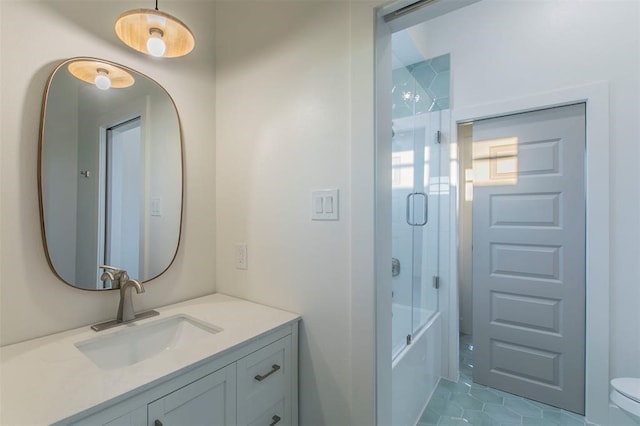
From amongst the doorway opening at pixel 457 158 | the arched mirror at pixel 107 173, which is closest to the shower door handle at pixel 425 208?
the doorway opening at pixel 457 158

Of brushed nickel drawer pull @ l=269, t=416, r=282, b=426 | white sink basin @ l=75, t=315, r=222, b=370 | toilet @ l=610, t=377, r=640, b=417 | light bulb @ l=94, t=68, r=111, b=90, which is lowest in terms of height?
toilet @ l=610, t=377, r=640, b=417

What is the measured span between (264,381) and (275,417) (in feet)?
0.59

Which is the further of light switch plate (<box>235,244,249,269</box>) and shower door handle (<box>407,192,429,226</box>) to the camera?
shower door handle (<box>407,192,429,226</box>)

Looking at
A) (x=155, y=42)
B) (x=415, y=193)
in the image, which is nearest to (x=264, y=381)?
(x=155, y=42)

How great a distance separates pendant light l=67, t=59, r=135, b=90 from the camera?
1.11 meters

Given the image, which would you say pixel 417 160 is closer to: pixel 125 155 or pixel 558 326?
pixel 558 326

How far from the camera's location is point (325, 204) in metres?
1.18

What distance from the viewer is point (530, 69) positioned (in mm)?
2014

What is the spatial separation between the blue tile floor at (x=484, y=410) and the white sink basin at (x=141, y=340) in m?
1.57

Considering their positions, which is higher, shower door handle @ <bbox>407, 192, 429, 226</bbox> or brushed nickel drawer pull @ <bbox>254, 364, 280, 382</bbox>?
shower door handle @ <bbox>407, 192, 429, 226</bbox>

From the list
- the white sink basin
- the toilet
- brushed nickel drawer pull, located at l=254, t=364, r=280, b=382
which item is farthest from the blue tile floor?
the white sink basin

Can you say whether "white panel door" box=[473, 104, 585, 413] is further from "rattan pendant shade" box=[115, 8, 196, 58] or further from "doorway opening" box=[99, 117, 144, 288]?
"doorway opening" box=[99, 117, 144, 288]

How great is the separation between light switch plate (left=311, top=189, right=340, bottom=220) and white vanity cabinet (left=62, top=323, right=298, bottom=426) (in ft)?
1.64

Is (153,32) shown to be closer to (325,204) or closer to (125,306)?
(325,204)
